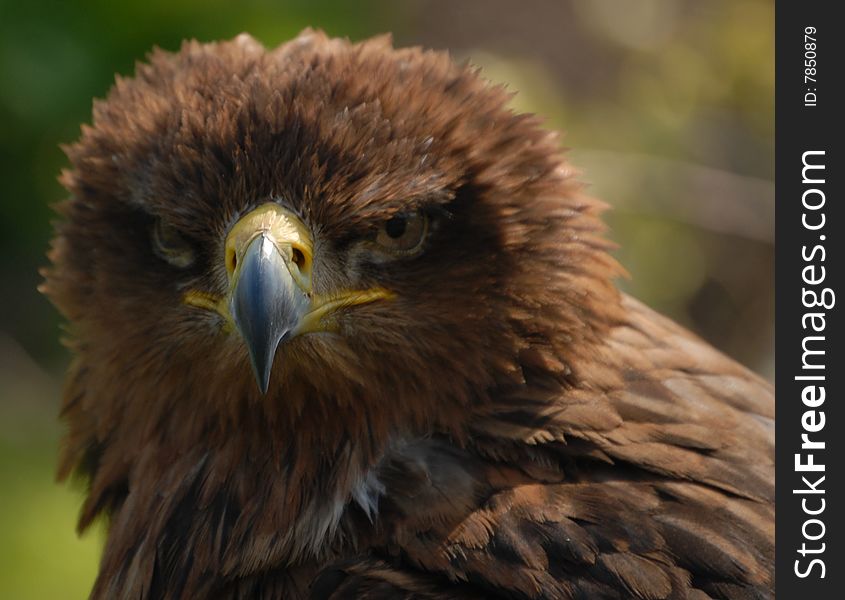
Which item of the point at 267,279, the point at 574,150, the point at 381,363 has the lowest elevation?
the point at 381,363

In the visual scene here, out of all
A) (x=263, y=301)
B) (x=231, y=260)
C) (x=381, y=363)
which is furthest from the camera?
(x=381, y=363)

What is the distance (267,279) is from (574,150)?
11.4ft

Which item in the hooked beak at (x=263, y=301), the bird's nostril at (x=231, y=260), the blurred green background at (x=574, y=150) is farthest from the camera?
the blurred green background at (x=574, y=150)

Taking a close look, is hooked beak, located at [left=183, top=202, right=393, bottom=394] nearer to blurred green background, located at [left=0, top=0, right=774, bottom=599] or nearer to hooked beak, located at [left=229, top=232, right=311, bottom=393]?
hooked beak, located at [left=229, top=232, right=311, bottom=393]

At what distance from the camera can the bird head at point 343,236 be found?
2.87 metres

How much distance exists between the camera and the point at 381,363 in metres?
2.95

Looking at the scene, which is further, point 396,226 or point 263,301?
point 396,226

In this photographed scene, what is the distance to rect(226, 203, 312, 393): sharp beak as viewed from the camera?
2.64 meters

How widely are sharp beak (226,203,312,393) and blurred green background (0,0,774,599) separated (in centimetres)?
263
